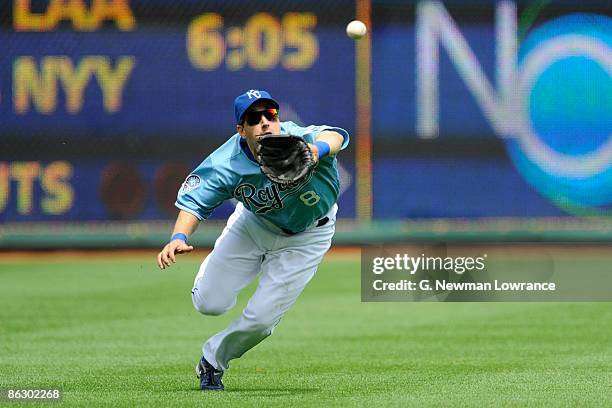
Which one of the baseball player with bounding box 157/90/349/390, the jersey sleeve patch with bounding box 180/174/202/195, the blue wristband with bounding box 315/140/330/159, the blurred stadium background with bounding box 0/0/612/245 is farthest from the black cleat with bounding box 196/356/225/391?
the blurred stadium background with bounding box 0/0/612/245

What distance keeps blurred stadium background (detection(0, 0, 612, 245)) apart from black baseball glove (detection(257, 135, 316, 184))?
433 inches

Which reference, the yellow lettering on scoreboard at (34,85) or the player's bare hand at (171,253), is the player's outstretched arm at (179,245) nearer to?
the player's bare hand at (171,253)

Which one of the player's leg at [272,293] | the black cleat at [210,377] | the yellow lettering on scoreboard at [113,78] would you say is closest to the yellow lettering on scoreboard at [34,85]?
the yellow lettering on scoreboard at [113,78]

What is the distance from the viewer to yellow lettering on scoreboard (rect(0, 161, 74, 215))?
16.9 metres

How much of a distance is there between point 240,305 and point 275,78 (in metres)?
5.32

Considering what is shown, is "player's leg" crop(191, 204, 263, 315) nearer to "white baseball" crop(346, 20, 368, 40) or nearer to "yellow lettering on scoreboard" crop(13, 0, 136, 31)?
"white baseball" crop(346, 20, 368, 40)

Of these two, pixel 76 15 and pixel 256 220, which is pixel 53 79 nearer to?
pixel 76 15

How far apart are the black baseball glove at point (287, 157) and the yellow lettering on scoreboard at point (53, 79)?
11627 millimetres

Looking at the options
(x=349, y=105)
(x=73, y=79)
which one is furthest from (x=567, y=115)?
(x=73, y=79)

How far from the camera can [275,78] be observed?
55.3ft

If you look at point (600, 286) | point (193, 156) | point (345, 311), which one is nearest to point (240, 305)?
point (345, 311)

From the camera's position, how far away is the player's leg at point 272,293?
6297mm

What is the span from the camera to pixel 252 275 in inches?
257

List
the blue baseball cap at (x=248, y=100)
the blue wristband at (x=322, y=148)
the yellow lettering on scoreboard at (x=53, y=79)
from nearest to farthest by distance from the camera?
the blue wristband at (x=322, y=148)
the blue baseball cap at (x=248, y=100)
the yellow lettering on scoreboard at (x=53, y=79)
